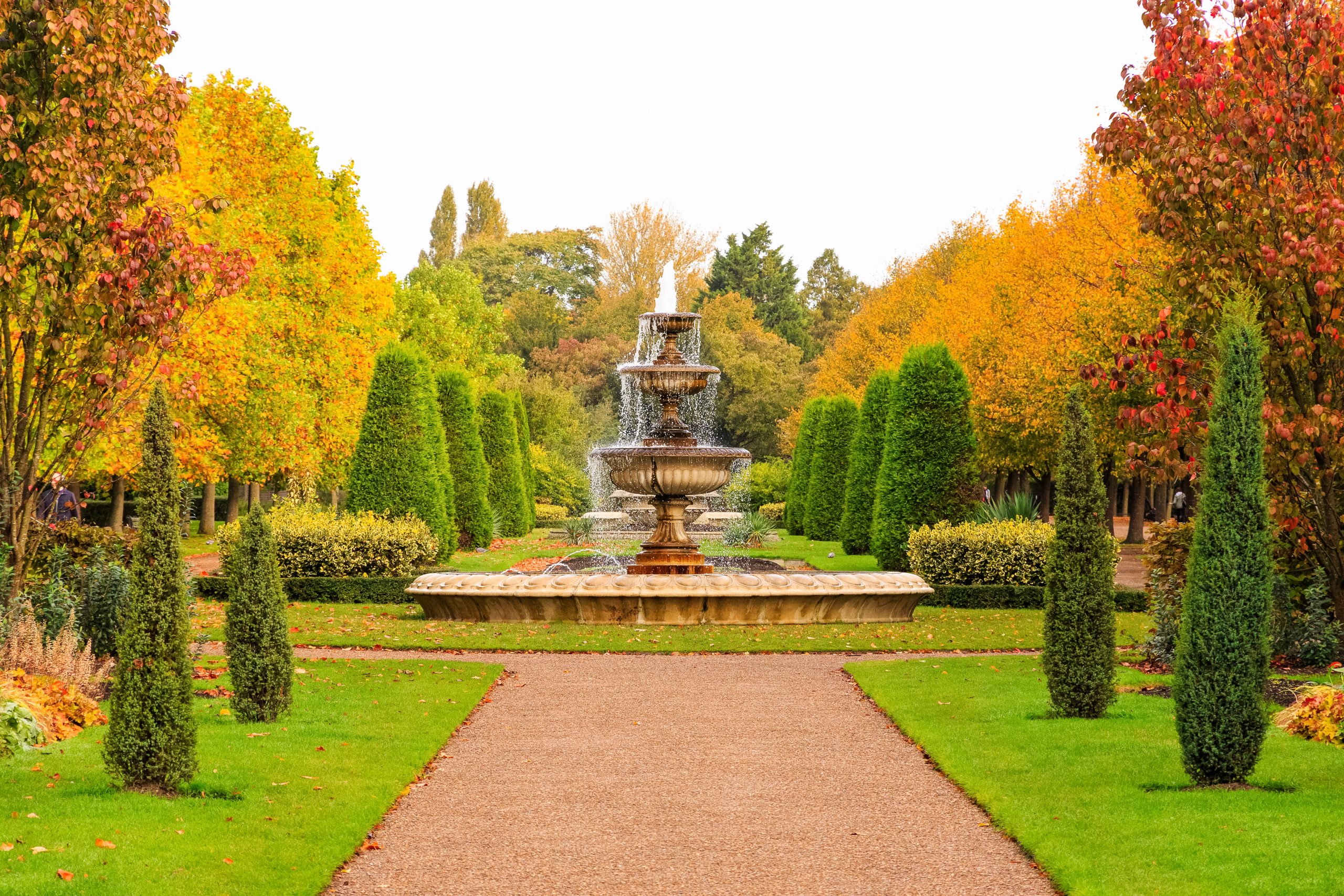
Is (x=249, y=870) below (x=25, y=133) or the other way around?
below

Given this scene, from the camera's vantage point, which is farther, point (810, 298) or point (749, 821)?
point (810, 298)

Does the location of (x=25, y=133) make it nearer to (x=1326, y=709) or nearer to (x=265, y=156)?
(x=1326, y=709)

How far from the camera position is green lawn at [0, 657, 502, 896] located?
528 cm

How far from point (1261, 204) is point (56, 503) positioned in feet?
45.8

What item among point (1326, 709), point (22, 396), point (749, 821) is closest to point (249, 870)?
point (749, 821)

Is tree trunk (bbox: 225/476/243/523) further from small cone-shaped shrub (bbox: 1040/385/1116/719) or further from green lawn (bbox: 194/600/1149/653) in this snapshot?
small cone-shaped shrub (bbox: 1040/385/1116/719)

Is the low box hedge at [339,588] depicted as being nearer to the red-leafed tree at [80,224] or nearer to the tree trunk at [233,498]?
the red-leafed tree at [80,224]

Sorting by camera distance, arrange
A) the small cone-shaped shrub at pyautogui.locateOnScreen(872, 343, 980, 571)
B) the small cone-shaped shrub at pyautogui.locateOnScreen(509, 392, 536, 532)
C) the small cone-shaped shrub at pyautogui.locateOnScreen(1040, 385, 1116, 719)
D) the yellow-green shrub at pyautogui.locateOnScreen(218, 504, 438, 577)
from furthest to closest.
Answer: the small cone-shaped shrub at pyautogui.locateOnScreen(509, 392, 536, 532) < the small cone-shaped shrub at pyautogui.locateOnScreen(872, 343, 980, 571) < the yellow-green shrub at pyautogui.locateOnScreen(218, 504, 438, 577) < the small cone-shaped shrub at pyautogui.locateOnScreen(1040, 385, 1116, 719)

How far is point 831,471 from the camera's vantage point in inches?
1304

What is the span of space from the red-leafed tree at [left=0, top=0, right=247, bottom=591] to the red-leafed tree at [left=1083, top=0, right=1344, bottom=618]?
760 cm

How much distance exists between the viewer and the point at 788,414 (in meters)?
59.9

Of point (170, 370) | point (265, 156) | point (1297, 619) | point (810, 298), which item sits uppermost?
point (810, 298)

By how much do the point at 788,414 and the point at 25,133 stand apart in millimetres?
51201

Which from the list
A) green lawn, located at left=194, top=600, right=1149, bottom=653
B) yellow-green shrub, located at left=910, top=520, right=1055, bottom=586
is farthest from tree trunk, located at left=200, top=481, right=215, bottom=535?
yellow-green shrub, located at left=910, top=520, right=1055, bottom=586
